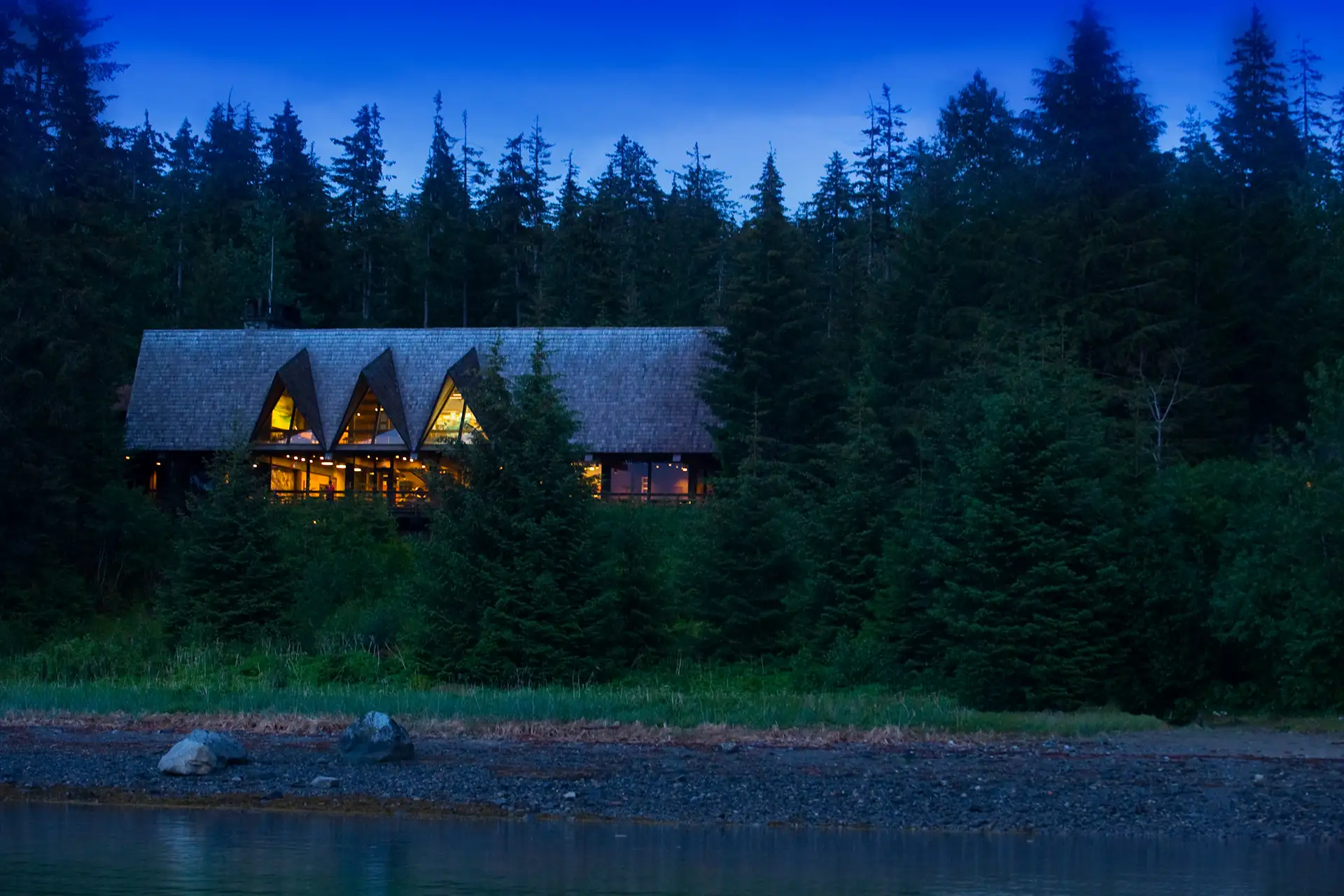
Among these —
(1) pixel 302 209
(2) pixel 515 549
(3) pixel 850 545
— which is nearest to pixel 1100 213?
(3) pixel 850 545

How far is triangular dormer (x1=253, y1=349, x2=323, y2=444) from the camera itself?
51.9 meters

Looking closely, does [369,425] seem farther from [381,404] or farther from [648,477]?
[648,477]

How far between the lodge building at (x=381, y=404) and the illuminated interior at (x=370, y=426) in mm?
55

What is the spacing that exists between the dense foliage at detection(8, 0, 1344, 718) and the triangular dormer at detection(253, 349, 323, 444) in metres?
5.56

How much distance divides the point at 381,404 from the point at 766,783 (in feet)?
114

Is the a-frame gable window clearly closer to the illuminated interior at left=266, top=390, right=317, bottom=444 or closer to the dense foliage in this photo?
the illuminated interior at left=266, top=390, right=317, bottom=444

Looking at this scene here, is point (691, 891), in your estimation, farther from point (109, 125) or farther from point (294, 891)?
point (109, 125)

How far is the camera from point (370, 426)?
52.3 m

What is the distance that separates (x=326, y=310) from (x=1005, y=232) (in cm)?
4244

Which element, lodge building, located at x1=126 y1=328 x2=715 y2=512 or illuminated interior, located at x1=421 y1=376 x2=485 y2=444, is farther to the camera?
lodge building, located at x1=126 y1=328 x2=715 y2=512

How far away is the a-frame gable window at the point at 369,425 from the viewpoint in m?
51.8

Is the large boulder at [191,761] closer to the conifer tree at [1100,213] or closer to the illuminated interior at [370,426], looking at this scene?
the conifer tree at [1100,213]

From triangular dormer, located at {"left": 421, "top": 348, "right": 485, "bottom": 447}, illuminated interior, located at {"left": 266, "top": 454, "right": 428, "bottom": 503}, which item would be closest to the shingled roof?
triangular dormer, located at {"left": 421, "top": 348, "right": 485, "bottom": 447}

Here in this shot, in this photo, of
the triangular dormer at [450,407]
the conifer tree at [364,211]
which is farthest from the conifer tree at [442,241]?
the triangular dormer at [450,407]
